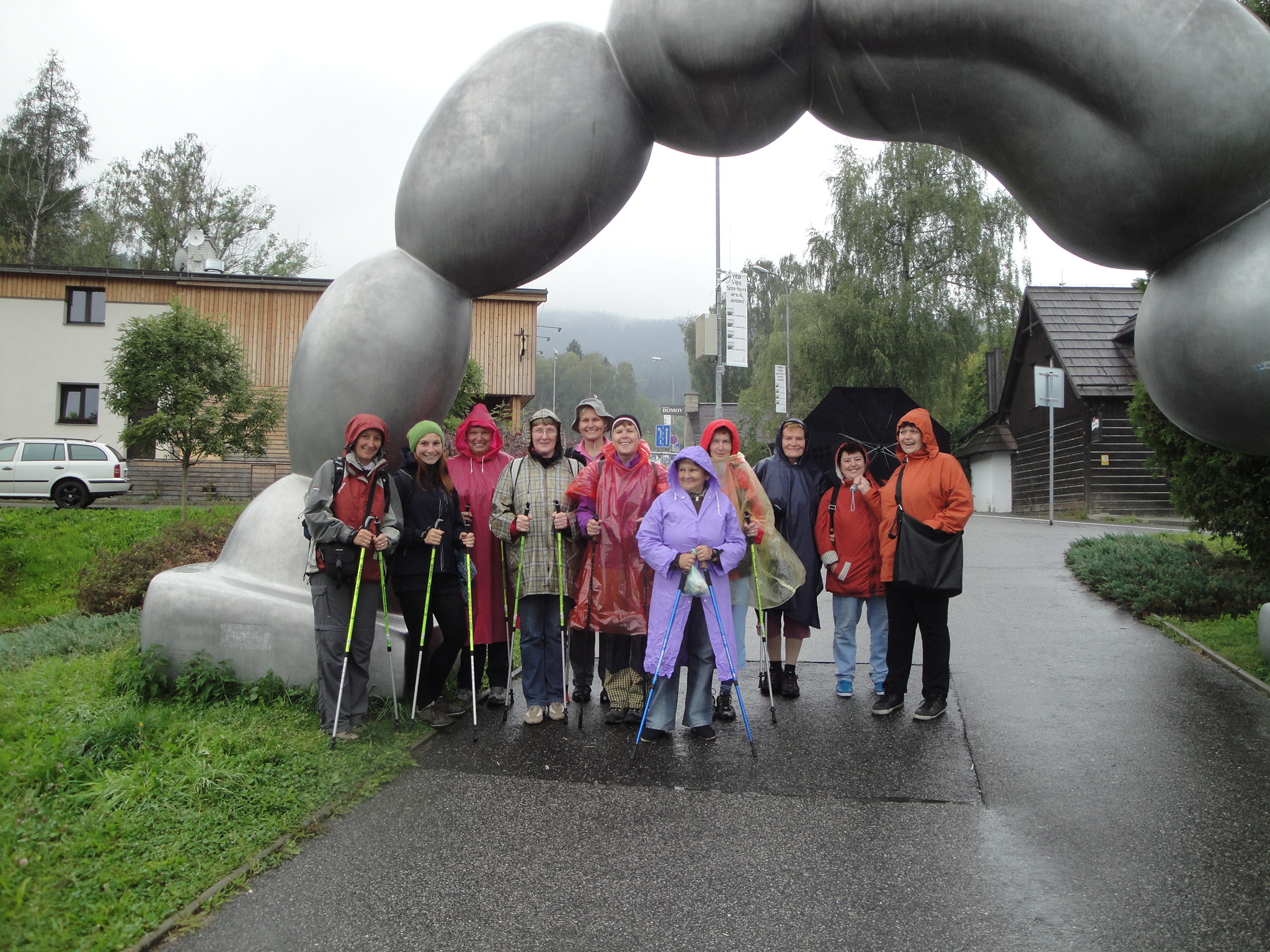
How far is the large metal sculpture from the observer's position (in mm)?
3586

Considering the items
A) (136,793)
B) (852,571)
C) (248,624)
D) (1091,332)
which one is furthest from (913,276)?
(136,793)

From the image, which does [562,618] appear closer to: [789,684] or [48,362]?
[789,684]

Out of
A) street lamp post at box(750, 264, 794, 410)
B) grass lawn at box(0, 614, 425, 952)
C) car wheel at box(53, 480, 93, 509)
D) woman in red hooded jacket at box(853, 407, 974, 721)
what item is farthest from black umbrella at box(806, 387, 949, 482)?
street lamp post at box(750, 264, 794, 410)

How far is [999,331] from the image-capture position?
3167 centimetres

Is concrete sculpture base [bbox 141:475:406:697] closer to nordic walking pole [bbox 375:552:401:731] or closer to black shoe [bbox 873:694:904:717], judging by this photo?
nordic walking pole [bbox 375:552:401:731]

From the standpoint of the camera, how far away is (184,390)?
17297 millimetres

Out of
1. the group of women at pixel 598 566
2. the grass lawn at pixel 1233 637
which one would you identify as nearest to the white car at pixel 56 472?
the group of women at pixel 598 566

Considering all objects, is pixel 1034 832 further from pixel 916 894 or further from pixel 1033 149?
pixel 1033 149

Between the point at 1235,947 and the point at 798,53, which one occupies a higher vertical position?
the point at 798,53

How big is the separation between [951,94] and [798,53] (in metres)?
0.73

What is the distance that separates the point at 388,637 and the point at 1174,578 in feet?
25.6

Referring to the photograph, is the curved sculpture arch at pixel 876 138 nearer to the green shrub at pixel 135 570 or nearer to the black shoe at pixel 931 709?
the black shoe at pixel 931 709

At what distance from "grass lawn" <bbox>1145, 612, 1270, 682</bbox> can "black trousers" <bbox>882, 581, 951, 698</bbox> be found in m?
2.40

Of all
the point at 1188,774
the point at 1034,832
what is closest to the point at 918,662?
the point at 1188,774
